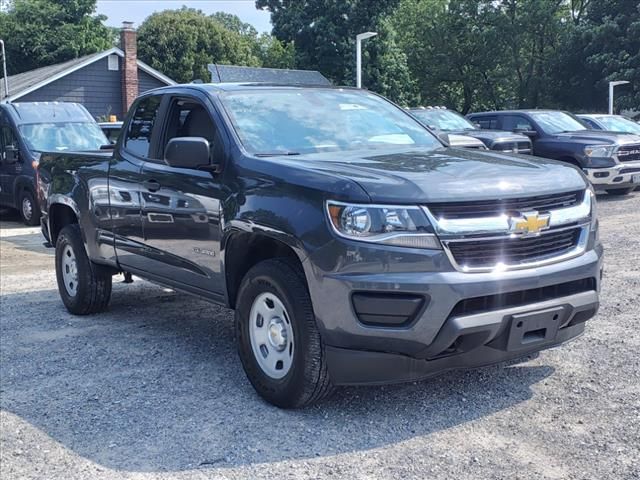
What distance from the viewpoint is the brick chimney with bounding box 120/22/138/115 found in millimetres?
31172

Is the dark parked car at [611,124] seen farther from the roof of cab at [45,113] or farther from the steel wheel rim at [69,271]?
the steel wheel rim at [69,271]

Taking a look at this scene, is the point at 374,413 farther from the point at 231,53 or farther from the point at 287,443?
the point at 231,53

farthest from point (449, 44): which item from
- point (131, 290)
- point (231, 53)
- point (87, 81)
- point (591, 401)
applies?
point (591, 401)

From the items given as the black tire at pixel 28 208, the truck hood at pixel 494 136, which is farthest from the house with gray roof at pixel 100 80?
the truck hood at pixel 494 136

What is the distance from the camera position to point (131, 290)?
26.7 ft

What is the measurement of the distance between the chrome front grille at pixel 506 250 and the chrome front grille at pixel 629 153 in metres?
10.4

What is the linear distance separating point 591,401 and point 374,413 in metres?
1.22

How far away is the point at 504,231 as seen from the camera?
3865mm

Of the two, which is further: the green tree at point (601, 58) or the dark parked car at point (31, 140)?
the green tree at point (601, 58)

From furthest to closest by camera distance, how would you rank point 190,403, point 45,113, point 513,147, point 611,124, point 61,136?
point 611,124 < point 45,113 < point 61,136 < point 513,147 < point 190,403

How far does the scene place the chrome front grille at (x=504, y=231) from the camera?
3.78 meters

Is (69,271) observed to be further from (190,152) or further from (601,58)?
(601,58)

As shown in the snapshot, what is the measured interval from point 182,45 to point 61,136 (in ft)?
119

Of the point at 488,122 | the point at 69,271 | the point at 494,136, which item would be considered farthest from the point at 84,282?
the point at 488,122
